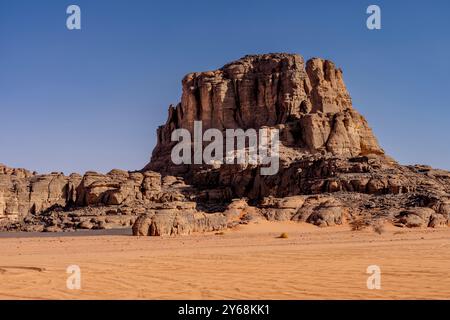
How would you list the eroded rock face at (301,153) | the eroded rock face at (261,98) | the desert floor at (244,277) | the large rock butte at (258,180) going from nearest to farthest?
1. the desert floor at (244,277)
2. the large rock butte at (258,180)
3. the eroded rock face at (301,153)
4. the eroded rock face at (261,98)

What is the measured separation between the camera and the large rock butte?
35.8 meters

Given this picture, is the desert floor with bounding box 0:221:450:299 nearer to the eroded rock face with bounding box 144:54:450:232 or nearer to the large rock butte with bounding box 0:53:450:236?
the large rock butte with bounding box 0:53:450:236

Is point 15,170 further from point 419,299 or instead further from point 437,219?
point 419,299

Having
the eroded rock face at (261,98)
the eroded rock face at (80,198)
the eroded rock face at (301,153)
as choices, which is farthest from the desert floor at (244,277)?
the eroded rock face at (261,98)

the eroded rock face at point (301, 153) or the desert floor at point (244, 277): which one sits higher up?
the eroded rock face at point (301, 153)

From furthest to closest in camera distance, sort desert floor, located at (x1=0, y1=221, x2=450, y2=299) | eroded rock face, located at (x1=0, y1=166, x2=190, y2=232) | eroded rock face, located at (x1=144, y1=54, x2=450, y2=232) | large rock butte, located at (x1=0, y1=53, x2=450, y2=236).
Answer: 1. eroded rock face, located at (x1=0, y1=166, x2=190, y2=232)
2. eroded rock face, located at (x1=144, y1=54, x2=450, y2=232)
3. large rock butte, located at (x1=0, y1=53, x2=450, y2=236)
4. desert floor, located at (x1=0, y1=221, x2=450, y2=299)

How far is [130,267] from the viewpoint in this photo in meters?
13.4

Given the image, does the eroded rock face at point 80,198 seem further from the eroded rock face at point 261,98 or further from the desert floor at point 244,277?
the desert floor at point 244,277

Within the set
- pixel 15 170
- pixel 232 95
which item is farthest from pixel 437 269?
pixel 232 95

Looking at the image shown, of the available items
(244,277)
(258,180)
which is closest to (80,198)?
(258,180)

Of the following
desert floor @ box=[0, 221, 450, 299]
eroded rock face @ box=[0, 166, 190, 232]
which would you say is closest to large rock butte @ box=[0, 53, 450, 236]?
eroded rock face @ box=[0, 166, 190, 232]

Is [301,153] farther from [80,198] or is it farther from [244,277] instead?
[244,277]

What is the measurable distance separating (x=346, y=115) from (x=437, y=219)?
40384 millimetres

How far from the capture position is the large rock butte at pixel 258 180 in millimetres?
35781
